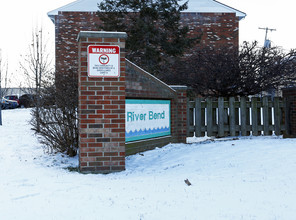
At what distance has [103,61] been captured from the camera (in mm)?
6125

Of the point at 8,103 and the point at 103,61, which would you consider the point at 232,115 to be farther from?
the point at 8,103

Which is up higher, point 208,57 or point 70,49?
point 70,49

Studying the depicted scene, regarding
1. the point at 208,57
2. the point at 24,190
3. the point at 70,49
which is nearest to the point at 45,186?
the point at 24,190

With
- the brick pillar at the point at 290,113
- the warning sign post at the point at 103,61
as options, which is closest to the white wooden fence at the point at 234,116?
the brick pillar at the point at 290,113

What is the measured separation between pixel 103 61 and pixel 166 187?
2593mm

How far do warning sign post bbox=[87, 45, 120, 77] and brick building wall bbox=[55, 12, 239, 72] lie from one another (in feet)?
65.2

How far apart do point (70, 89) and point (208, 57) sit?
622cm

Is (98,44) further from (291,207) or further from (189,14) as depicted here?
Answer: (189,14)

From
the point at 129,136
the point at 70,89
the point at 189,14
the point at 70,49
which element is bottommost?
the point at 129,136

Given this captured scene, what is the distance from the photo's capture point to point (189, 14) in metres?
25.6

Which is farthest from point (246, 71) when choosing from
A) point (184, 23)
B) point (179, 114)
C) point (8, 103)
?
point (8, 103)

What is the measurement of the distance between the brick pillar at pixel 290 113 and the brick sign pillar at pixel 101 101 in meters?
6.24

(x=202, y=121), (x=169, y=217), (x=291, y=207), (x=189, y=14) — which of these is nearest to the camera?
(x=169, y=217)

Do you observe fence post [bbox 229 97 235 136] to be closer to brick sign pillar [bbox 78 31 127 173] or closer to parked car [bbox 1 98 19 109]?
brick sign pillar [bbox 78 31 127 173]
